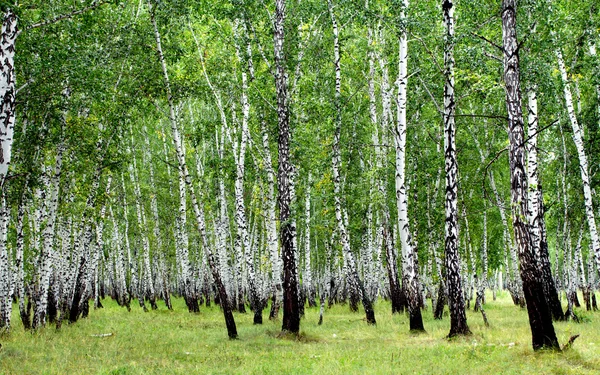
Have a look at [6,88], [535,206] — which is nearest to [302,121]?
[535,206]

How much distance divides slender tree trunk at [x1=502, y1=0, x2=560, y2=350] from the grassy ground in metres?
0.53

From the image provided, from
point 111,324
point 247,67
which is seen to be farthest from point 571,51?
point 111,324

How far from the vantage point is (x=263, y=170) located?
1998 cm

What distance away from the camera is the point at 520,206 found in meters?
9.66

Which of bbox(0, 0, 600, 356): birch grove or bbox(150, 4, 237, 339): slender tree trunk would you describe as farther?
bbox(150, 4, 237, 339): slender tree trunk

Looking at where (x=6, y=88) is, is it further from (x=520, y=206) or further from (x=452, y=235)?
(x=452, y=235)

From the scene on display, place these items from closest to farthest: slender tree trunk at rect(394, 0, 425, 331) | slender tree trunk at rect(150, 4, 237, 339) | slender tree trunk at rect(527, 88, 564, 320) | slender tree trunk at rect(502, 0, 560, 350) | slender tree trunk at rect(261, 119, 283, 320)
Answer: slender tree trunk at rect(502, 0, 560, 350) → slender tree trunk at rect(527, 88, 564, 320) → slender tree trunk at rect(150, 4, 237, 339) → slender tree trunk at rect(394, 0, 425, 331) → slender tree trunk at rect(261, 119, 283, 320)

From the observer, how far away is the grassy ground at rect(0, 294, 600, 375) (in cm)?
924

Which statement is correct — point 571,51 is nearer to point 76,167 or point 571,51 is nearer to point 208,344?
point 208,344

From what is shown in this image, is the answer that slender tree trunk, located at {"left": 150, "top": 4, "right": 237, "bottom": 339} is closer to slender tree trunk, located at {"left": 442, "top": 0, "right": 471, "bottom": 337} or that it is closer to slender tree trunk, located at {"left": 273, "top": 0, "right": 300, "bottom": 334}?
slender tree trunk, located at {"left": 273, "top": 0, "right": 300, "bottom": 334}

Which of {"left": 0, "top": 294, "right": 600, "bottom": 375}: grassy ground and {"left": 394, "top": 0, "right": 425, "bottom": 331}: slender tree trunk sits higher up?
{"left": 394, "top": 0, "right": 425, "bottom": 331}: slender tree trunk

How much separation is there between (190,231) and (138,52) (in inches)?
761

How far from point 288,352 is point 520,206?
6555mm

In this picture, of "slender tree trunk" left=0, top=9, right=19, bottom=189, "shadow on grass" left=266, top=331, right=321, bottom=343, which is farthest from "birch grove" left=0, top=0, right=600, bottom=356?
"shadow on grass" left=266, top=331, right=321, bottom=343
